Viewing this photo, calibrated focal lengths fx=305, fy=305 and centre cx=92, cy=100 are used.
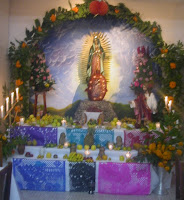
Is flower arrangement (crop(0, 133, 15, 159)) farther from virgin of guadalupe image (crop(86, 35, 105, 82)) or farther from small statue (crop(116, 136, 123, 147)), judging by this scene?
virgin of guadalupe image (crop(86, 35, 105, 82))

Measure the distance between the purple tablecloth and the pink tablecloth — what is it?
4.68 feet

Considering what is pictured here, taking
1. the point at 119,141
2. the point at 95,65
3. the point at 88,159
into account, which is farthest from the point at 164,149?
the point at 95,65

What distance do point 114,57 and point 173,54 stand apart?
163cm

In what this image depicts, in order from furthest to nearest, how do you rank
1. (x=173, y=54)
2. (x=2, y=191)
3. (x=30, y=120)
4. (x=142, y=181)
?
(x=173, y=54), (x=30, y=120), (x=142, y=181), (x=2, y=191)

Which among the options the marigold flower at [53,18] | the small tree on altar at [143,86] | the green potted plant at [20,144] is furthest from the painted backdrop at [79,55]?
the green potted plant at [20,144]

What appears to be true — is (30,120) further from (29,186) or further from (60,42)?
(60,42)

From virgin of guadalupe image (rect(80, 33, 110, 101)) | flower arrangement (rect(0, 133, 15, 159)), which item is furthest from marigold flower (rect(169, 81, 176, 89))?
flower arrangement (rect(0, 133, 15, 159))

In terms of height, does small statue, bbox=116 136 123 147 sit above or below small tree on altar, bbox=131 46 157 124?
below

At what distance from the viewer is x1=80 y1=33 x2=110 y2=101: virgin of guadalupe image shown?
25.5ft

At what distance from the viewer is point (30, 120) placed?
6.86 m

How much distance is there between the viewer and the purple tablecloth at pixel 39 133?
21.0ft

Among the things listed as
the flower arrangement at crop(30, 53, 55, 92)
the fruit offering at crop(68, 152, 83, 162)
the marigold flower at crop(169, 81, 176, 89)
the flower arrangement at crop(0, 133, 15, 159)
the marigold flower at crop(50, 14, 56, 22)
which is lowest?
the fruit offering at crop(68, 152, 83, 162)

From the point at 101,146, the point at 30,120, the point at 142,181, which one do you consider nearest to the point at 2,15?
the point at 30,120

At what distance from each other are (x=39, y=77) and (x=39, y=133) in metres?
1.82
